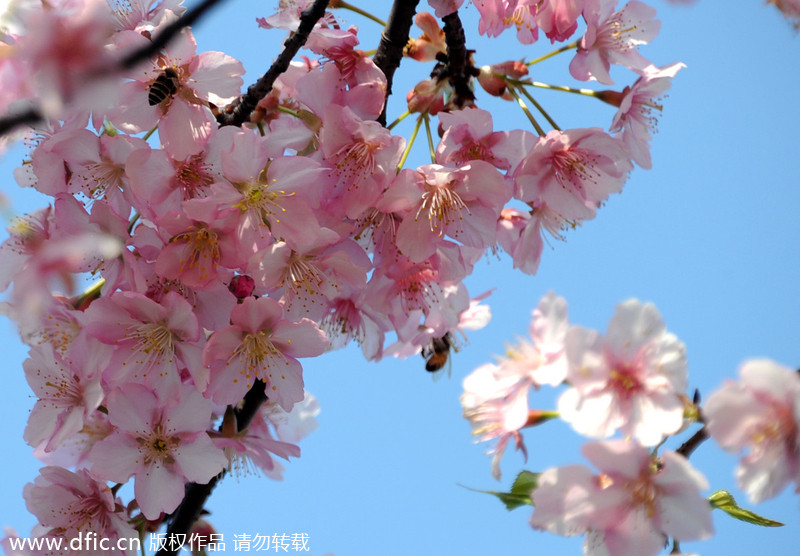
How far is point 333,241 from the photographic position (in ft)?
5.30

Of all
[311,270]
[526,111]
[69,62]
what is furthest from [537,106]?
[69,62]

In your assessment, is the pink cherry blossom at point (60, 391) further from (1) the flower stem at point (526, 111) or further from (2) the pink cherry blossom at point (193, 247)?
(1) the flower stem at point (526, 111)

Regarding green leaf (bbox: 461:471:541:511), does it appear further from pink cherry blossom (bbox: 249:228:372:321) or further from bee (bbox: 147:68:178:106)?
bee (bbox: 147:68:178:106)

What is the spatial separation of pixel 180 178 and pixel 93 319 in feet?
1.17

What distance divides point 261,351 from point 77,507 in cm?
59

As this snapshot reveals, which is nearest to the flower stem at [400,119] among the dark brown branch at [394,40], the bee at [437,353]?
the dark brown branch at [394,40]

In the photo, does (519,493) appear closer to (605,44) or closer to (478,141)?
(478,141)

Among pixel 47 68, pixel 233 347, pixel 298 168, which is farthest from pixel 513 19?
pixel 47 68

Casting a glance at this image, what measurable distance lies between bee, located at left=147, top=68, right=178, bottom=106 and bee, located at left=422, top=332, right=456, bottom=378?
1.29 meters

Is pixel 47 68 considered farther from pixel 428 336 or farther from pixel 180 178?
pixel 428 336

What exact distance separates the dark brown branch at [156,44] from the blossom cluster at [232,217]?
3.15 ft

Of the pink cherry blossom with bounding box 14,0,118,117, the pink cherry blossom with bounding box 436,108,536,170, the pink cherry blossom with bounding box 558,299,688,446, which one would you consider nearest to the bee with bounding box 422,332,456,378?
the pink cherry blossom with bounding box 436,108,536,170

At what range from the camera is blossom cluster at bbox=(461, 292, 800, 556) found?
3.27 feet

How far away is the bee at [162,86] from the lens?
5.28ft
